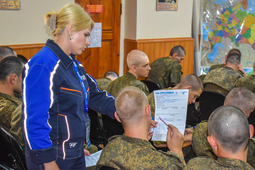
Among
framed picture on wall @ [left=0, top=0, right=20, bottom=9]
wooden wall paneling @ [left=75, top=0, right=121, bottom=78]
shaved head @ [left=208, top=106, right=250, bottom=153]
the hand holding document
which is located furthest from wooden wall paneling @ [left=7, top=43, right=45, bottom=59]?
shaved head @ [left=208, top=106, right=250, bottom=153]

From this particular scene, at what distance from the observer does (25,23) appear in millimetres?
5504

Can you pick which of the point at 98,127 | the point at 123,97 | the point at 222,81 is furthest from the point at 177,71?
the point at 123,97

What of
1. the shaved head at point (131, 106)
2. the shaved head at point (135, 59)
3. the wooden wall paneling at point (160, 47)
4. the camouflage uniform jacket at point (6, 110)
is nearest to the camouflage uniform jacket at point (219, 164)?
the shaved head at point (131, 106)

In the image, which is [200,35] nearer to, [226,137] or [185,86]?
[185,86]

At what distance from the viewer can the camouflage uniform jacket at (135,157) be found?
1690 millimetres

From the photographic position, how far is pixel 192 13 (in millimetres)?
7852

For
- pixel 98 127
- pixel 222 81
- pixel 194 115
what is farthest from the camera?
pixel 222 81

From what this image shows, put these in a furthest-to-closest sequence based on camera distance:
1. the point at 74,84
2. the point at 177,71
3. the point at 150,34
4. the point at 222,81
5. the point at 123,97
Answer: the point at 150,34
the point at 177,71
the point at 222,81
the point at 123,97
the point at 74,84

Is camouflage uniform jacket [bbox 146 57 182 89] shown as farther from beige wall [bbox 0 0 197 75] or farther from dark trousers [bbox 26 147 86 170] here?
dark trousers [bbox 26 147 86 170]

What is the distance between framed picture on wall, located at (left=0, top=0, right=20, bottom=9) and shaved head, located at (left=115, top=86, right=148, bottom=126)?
13.0ft

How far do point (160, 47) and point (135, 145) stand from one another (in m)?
5.54

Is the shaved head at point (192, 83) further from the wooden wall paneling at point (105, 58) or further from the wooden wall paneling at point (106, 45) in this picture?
the wooden wall paneling at point (105, 58)

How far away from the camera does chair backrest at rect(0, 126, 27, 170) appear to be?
2.22 meters

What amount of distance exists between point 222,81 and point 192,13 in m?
3.69
